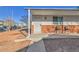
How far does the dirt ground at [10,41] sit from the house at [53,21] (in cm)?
22

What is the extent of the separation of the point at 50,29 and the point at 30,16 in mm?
419

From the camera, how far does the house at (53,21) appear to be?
131 inches

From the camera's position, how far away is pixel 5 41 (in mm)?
3439

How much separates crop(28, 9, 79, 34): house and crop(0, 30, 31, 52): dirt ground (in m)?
0.22

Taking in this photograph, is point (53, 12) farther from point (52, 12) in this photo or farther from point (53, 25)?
point (53, 25)

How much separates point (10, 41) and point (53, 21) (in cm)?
84

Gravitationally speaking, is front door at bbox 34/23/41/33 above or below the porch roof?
below

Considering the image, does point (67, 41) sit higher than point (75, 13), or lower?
lower

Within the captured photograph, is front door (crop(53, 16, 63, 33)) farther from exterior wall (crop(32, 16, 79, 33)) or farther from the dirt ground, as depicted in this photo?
the dirt ground

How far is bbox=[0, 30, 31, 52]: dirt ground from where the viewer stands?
3.43 m

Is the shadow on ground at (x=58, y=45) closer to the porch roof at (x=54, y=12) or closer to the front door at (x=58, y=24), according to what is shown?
the front door at (x=58, y=24)

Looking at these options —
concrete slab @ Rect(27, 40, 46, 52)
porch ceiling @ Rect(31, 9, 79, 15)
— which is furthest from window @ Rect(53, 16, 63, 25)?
concrete slab @ Rect(27, 40, 46, 52)
